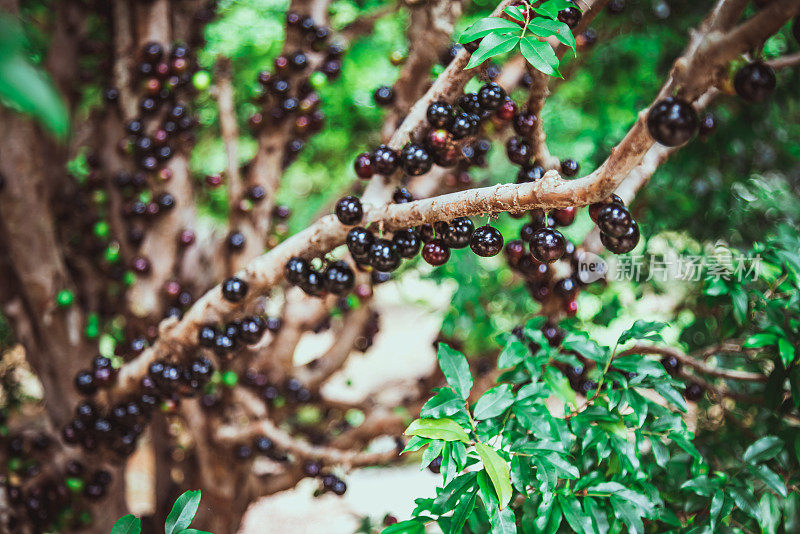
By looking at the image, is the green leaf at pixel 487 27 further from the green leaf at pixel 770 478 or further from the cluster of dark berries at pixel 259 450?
the cluster of dark berries at pixel 259 450

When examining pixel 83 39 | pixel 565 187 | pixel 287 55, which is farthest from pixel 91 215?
pixel 565 187

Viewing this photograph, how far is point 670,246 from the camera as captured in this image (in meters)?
2.63

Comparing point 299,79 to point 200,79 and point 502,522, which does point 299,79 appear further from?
point 502,522

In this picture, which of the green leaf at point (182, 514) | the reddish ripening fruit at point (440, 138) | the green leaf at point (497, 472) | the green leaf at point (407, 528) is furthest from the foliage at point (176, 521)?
the reddish ripening fruit at point (440, 138)

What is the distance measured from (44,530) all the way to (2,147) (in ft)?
5.95

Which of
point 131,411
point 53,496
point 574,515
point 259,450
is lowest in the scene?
point 259,450

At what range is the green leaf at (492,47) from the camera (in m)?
1.22

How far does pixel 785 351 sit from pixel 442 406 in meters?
1.08

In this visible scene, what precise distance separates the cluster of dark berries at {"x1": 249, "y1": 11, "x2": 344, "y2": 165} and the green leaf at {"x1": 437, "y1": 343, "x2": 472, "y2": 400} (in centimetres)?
167

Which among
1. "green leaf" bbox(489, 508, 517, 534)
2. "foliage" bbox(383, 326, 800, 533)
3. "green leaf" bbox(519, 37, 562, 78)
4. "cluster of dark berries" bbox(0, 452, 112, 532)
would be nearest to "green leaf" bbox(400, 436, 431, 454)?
"foliage" bbox(383, 326, 800, 533)

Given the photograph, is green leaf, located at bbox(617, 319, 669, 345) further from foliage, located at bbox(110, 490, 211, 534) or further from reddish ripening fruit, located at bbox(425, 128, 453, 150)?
foliage, located at bbox(110, 490, 211, 534)

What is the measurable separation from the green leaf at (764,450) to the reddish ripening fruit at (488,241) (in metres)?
1.10

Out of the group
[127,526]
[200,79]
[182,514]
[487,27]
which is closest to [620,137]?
[487,27]

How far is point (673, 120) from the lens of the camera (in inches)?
39.1
